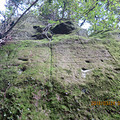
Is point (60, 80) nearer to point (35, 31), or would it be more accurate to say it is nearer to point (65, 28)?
point (65, 28)

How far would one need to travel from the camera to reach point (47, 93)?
A: 1697 millimetres

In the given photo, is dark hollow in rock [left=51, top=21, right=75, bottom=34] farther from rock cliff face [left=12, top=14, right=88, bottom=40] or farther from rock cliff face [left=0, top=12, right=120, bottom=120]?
rock cliff face [left=0, top=12, right=120, bottom=120]

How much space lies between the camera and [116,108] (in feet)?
4.95

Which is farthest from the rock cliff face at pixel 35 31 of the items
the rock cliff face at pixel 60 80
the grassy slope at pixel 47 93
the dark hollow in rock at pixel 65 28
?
the grassy slope at pixel 47 93

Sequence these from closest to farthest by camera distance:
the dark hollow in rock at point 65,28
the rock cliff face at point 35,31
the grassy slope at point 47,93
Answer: the grassy slope at point 47,93 < the rock cliff face at point 35,31 < the dark hollow in rock at point 65,28

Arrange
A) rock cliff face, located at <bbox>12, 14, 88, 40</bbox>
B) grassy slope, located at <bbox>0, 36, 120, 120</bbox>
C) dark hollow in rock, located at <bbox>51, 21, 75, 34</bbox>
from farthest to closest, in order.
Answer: dark hollow in rock, located at <bbox>51, 21, 75, 34</bbox> < rock cliff face, located at <bbox>12, 14, 88, 40</bbox> < grassy slope, located at <bbox>0, 36, 120, 120</bbox>

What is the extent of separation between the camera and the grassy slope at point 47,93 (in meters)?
1.45

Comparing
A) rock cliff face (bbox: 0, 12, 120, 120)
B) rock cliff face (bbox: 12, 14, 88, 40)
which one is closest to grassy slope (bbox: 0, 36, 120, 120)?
rock cliff face (bbox: 0, 12, 120, 120)

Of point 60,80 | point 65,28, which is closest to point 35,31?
point 65,28

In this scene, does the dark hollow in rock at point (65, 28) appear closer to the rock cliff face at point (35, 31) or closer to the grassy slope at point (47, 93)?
the rock cliff face at point (35, 31)

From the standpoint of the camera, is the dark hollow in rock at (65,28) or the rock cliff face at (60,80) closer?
the rock cliff face at (60,80)

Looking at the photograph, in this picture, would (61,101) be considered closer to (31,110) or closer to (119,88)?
(31,110)

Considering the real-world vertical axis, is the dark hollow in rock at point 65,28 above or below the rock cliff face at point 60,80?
above

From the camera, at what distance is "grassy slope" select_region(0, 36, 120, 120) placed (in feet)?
4.75
